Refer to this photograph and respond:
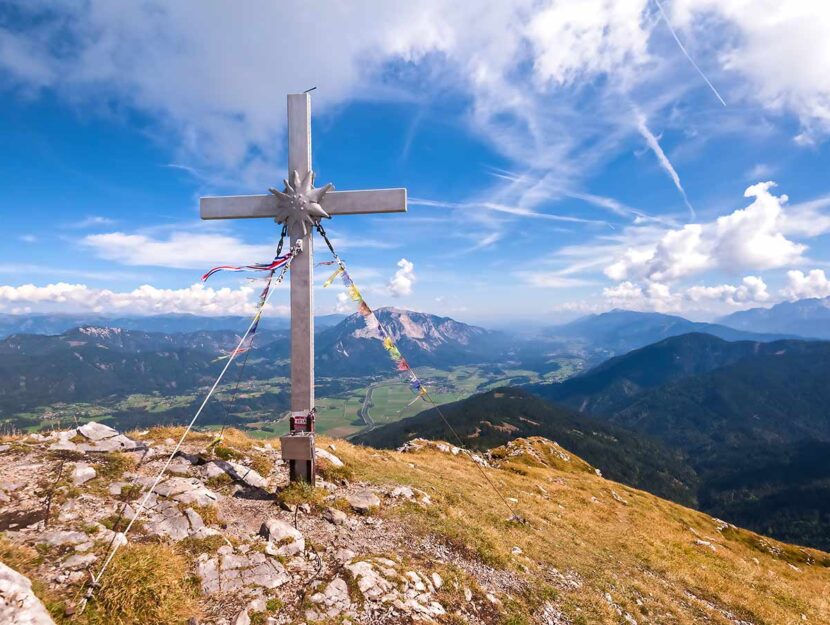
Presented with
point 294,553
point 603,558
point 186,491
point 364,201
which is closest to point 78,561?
point 186,491

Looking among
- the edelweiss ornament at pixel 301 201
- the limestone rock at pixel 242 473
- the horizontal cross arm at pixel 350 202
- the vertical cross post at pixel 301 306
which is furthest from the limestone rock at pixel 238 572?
the horizontal cross arm at pixel 350 202

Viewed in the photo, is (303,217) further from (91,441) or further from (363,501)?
(91,441)

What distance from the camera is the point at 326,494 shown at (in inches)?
542

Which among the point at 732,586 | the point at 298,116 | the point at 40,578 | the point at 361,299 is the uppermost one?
the point at 298,116

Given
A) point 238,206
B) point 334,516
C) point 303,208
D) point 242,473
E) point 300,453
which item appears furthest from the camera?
point 242,473

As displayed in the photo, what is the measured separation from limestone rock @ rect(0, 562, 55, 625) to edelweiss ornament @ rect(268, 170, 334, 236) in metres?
10.4

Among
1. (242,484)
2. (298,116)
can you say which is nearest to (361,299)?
(298,116)

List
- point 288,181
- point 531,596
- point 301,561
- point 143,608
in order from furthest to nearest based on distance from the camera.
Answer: point 288,181 → point 531,596 → point 301,561 → point 143,608

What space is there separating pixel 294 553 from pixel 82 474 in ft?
24.5

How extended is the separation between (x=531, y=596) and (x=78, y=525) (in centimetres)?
1182

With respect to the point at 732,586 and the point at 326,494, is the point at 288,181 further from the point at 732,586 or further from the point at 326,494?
Result: the point at 732,586

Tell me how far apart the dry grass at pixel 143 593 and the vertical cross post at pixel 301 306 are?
542 centimetres

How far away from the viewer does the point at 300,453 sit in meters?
13.2

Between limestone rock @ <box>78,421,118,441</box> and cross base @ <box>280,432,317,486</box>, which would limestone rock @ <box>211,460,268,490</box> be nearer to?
cross base @ <box>280,432,317,486</box>
